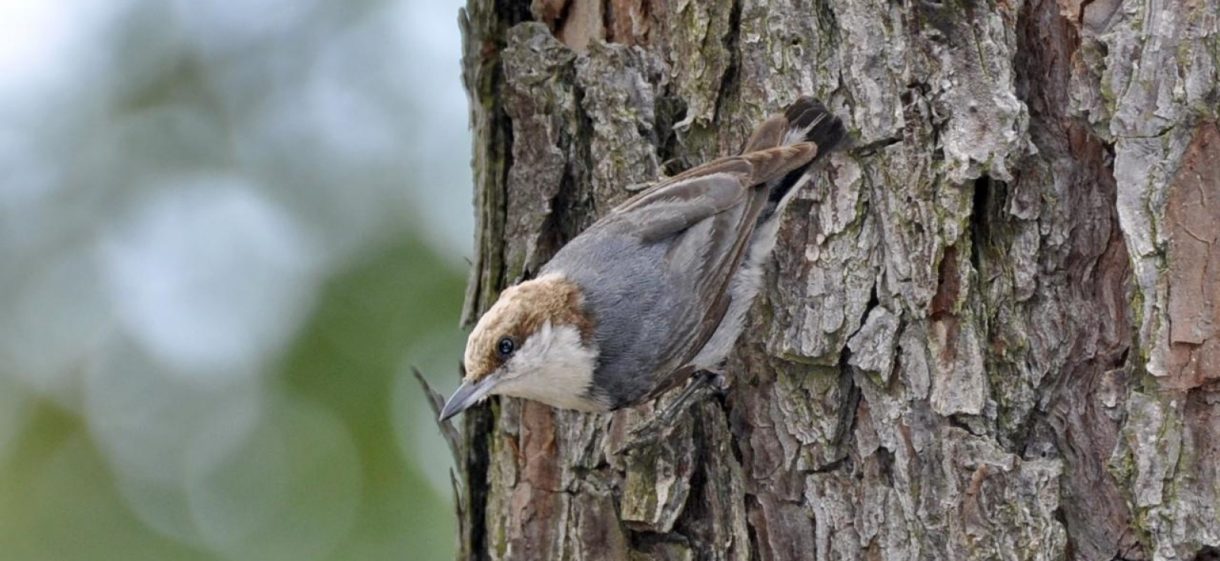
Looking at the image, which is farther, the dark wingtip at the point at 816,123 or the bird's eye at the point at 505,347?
A: the bird's eye at the point at 505,347

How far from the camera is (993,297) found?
2541 mm

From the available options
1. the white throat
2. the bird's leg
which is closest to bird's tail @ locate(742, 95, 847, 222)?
the bird's leg

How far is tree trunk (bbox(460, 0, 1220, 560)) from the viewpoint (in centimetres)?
228

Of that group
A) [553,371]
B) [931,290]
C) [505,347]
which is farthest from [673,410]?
[931,290]

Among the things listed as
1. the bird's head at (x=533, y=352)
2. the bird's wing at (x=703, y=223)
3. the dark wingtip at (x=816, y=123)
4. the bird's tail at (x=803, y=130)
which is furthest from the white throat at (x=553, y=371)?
the dark wingtip at (x=816, y=123)

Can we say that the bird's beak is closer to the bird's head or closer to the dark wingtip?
the bird's head

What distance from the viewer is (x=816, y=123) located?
278 centimetres

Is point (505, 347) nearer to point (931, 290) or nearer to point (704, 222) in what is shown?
point (704, 222)

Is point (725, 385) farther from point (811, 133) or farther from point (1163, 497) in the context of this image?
point (1163, 497)

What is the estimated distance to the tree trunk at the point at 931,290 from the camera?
2281 millimetres

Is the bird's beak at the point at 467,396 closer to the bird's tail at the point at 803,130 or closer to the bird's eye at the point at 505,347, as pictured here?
the bird's eye at the point at 505,347

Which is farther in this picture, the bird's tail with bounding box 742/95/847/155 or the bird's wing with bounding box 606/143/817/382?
the bird's wing with bounding box 606/143/817/382

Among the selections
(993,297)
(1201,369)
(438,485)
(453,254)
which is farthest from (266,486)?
(1201,369)

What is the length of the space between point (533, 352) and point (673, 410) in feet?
1.27
